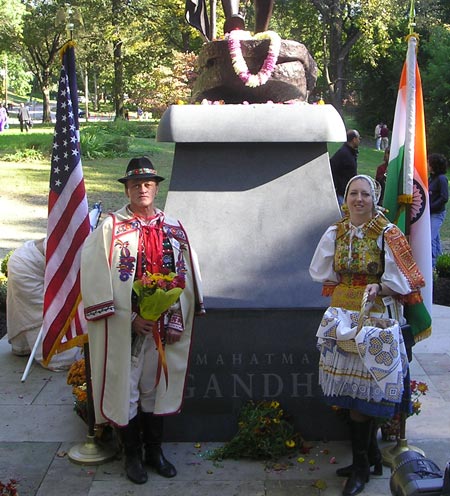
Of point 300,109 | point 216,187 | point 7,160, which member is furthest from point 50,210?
point 7,160

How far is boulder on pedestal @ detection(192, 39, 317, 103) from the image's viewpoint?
5984 millimetres

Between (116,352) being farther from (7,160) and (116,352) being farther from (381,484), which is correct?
(7,160)

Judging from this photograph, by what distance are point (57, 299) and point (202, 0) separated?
9.69 feet

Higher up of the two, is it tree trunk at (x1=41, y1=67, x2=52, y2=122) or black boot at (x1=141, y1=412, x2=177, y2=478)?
tree trunk at (x1=41, y1=67, x2=52, y2=122)

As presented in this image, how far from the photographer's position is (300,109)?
5387 mm

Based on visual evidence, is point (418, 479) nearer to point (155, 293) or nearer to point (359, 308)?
point (359, 308)

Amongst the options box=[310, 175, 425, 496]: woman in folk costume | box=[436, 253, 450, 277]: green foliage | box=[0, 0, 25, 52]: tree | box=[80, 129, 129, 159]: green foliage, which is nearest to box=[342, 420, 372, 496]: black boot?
box=[310, 175, 425, 496]: woman in folk costume

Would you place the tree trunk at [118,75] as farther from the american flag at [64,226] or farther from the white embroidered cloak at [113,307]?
the white embroidered cloak at [113,307]

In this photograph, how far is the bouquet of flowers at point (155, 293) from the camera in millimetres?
4233

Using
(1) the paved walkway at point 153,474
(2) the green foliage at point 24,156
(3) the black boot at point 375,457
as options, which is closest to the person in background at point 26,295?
(1) the paved walkway at point 153,474

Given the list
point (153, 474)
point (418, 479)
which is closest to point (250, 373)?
point (153, 474)

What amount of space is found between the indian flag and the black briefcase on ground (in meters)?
2.76

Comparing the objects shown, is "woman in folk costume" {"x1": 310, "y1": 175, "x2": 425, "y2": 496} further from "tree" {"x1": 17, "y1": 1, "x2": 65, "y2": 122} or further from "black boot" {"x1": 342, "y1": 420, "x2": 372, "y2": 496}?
"tree" {"x1": 17, "y1": 1, "x2": 65, "y2": 122}

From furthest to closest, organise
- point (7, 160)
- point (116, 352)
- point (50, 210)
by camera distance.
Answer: point (7, 160) < point (50, 210) < point (116, 352)
